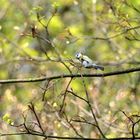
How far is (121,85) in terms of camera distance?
324 inches

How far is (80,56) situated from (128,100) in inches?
123

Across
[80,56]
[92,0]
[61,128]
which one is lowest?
[61,128]

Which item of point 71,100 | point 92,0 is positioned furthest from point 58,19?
point 71,100

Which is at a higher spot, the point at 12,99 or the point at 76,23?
the point at 76,23

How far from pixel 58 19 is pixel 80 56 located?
32.5 feet

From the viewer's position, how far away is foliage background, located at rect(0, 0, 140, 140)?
4.98 metres

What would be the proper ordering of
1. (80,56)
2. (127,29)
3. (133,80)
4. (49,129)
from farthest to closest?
1. (133,80)
2. (49,129)
3. (127,29)
4. (80,56)

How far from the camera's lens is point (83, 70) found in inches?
180

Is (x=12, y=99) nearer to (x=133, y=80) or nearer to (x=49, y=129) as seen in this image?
(x=49, y=129)

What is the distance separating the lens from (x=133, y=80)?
8.09m

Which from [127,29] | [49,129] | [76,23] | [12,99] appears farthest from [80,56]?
[76,23]

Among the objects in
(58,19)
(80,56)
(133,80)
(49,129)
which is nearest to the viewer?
(80,56)

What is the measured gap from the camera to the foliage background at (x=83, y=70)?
16.4 feet

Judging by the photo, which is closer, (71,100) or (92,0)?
(71,100)
